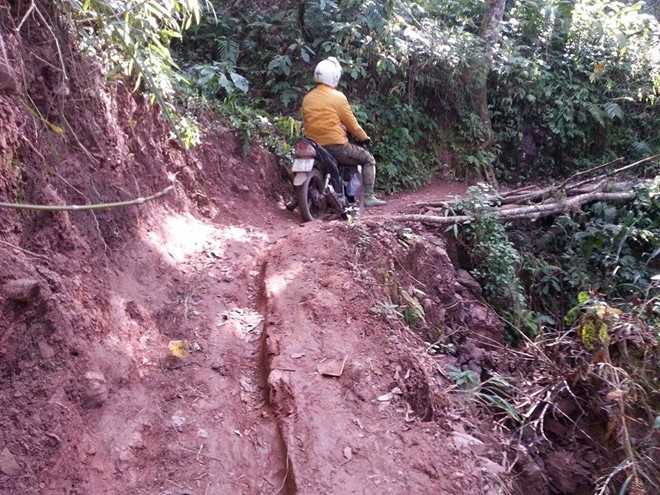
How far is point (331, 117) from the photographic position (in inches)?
269

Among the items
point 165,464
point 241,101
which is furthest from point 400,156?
point 165,464

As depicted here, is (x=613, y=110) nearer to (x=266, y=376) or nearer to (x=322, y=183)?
(x=322, y=183)

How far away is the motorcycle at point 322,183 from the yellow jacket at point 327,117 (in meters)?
0.22

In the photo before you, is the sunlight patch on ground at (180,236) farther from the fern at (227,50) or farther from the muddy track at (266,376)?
the fern at (227,50)

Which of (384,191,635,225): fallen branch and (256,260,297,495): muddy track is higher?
(256,260,297,495): muddy track

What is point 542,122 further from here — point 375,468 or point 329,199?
point 375,468

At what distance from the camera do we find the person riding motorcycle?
6770 millimetres

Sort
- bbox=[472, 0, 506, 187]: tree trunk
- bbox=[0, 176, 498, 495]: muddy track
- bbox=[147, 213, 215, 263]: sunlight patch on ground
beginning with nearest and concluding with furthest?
bbox=[0, 176, 498, 495]: muddy track < bbox=[147, 213, 215, 263]: sunlight patch on ground < bbox=[472, 0, 506, 187]: tree trunk

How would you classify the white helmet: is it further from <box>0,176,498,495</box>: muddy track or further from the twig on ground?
the twig on ground

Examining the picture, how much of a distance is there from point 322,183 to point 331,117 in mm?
816

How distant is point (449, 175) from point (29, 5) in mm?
7902

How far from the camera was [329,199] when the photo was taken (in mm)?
7059

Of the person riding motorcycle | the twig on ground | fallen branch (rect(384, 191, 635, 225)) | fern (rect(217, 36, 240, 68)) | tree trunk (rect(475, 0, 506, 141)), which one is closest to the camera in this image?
the twig on ground

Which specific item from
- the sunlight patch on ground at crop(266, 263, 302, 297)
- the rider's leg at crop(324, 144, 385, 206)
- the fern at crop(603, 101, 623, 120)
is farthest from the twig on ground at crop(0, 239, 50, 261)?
the fern at crop(603, 101, 623, 120)
